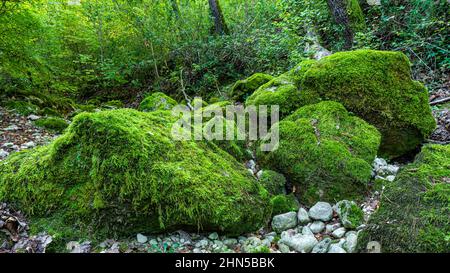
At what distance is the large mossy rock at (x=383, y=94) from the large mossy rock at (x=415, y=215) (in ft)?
4.79

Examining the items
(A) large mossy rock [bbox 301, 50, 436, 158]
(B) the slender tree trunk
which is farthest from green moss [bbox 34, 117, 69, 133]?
(B) the slender tree trunk

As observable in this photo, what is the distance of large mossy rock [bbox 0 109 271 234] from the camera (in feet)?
8.64

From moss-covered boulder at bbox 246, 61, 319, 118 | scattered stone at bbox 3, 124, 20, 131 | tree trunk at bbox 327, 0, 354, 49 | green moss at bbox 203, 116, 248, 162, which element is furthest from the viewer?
tree trunk at bbox 327, 0, 354, 49

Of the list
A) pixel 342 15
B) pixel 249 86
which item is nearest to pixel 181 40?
pixel 249 86

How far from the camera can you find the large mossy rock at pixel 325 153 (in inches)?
133

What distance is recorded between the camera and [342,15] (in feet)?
26.0

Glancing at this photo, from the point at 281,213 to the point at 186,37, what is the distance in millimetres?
8855

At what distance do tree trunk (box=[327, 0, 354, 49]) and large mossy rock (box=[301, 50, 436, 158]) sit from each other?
3333 mm

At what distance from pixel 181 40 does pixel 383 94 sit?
796 cm

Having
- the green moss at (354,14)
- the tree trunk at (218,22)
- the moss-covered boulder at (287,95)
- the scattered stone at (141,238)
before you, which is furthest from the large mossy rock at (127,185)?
the tree trunk at (218,22)

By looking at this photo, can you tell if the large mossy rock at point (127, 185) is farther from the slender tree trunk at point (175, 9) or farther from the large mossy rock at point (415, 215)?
the slender tree trunk at point (175, 9)

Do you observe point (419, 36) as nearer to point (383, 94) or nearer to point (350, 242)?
point (383, 94)

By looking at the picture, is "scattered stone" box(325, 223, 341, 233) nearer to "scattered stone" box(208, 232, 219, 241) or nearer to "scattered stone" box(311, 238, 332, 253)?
"scattered stone" box(311, 238, 332, 253)

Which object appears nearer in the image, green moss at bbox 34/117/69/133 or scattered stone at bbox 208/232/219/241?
scattered stone at bbox 208/232/219/241
